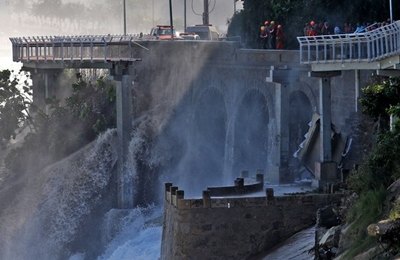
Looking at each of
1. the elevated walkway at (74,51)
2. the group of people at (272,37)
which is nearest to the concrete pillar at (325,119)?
the group of people at (272,37)

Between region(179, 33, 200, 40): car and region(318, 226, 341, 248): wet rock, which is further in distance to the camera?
region(179, 33, 200, 40): car

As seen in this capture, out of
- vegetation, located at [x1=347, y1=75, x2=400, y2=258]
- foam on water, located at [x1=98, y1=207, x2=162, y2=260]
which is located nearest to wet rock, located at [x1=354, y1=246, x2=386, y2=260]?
vegetation, located at [x1=347, y1=75, x2=400, y2=258]

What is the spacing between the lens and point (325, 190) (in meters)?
51.2

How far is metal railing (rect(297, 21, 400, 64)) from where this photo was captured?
48344 millimetres

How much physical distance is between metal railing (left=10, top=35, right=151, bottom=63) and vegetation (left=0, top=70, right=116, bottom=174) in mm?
2127

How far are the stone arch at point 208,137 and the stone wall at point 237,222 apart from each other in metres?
15.0

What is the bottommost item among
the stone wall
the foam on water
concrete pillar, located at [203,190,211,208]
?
the foam on water

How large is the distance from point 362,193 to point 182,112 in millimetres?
25227

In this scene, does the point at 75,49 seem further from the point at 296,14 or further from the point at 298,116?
the point at 298,116

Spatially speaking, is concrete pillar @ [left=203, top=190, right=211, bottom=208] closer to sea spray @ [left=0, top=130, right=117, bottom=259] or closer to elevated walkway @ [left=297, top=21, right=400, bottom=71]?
elevated walkway @ [left=297, top=21, right=400, bottom=71]

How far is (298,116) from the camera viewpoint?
61906 mm

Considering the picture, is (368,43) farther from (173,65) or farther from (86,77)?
(86,77)

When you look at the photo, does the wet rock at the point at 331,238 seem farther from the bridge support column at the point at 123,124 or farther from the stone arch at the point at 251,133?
the bridge support column at the point at 123,124

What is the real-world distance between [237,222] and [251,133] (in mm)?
15914
